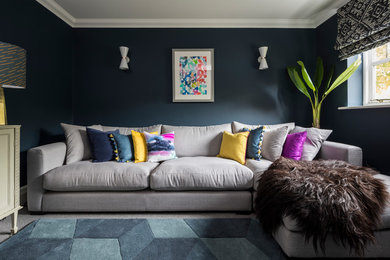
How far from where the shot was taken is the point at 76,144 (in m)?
2.50

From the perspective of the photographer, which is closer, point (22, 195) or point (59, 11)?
point (22, 195)

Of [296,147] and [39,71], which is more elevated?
[39,71]

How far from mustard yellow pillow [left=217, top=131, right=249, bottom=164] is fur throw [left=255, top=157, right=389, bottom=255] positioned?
801 mm

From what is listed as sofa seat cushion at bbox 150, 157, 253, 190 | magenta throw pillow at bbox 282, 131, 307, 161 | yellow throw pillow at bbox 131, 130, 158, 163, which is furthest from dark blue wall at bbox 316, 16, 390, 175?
yellow throw pillow at bbox 131, 130, 158, 163

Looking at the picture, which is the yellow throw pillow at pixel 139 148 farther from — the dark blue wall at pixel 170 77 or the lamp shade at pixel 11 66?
the lamp shade at pixel 11 66

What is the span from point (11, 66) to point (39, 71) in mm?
1147

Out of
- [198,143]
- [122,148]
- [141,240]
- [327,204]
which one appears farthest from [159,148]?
[327,204]

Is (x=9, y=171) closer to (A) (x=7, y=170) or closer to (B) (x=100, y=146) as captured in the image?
(A) (x=7, y=170)

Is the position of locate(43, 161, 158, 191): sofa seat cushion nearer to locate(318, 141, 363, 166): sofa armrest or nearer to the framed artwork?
the framed artwork

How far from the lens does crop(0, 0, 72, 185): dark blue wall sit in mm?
2252

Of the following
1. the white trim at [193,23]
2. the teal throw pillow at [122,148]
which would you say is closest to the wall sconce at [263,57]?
the white trim at [193,23]

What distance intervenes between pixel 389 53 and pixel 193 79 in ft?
7.68

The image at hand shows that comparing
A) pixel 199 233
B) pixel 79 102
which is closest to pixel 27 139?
pixel 79 102

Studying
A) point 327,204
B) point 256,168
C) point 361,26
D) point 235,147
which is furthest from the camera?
point 235,147
